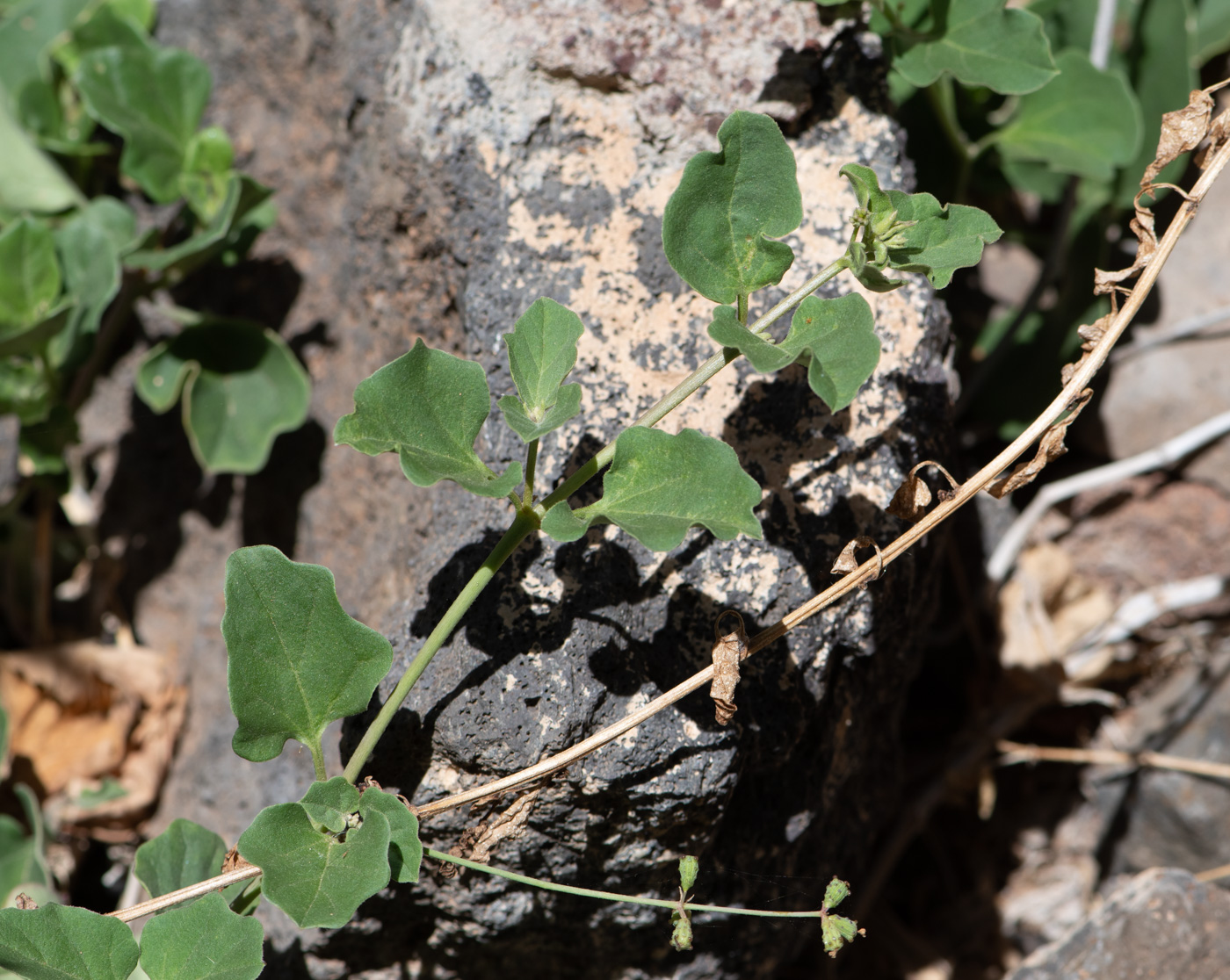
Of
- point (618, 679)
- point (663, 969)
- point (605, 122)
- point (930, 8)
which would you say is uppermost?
point (930, 8)

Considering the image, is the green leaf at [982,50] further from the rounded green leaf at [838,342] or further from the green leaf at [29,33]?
the green leaf at [29,33]

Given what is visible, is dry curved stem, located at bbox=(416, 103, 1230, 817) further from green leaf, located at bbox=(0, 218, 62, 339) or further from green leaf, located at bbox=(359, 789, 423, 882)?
green leaf, located at bbox=(0, 218, 62, 339)

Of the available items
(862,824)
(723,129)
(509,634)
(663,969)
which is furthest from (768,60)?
(663,969)

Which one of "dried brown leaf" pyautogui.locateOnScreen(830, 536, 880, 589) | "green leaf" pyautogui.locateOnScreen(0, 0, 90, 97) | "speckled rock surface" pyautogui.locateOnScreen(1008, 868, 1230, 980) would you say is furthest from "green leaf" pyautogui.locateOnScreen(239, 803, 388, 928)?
"green leaf" pyautogui.locateOnScreen(0, 0, 90, 97)

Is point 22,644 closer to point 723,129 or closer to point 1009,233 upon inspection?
point 723,129

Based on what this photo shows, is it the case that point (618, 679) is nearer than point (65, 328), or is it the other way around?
Answer: point (618, 679)

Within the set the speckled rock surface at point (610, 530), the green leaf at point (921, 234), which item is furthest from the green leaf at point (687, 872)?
the green leaf at point (921, 234)
